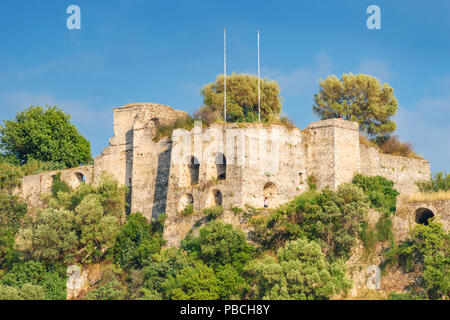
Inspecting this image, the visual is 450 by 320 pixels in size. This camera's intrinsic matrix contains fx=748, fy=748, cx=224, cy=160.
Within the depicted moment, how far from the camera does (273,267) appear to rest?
28.0 meters

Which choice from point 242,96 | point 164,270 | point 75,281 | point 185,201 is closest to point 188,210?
point 185,201

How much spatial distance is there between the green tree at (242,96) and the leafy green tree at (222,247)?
32.8 ft

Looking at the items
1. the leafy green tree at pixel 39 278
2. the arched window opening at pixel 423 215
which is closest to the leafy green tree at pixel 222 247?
the leafy green tree at pixel 39 278

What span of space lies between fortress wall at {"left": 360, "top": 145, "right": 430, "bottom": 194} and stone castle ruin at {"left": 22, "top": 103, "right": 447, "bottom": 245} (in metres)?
0.05

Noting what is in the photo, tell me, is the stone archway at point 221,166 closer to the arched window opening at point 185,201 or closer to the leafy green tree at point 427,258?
the arched window opening at point 185,201

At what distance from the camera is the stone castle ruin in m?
33.8

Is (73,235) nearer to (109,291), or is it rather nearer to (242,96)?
(109,291)

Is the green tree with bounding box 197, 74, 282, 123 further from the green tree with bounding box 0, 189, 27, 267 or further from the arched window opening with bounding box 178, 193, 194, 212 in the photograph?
the green tree with bounding box 0, 189, 27, 267

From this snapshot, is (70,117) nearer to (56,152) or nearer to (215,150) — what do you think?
(56,152)

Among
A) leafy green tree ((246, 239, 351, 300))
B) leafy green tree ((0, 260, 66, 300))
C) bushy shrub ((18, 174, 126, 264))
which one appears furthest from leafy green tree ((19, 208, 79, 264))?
leafy green tree ((246, 239, 351, 300))

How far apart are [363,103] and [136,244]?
15.0 meters

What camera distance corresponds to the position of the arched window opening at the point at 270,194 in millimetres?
34156

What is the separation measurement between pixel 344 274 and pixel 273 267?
114 inches
